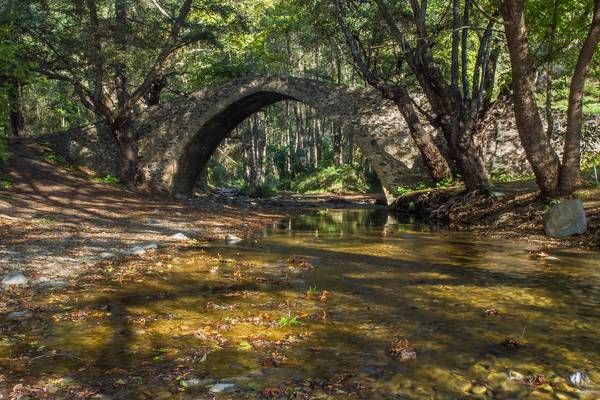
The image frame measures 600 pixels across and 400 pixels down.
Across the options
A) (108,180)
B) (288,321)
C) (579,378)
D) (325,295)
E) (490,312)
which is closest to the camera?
(579,378)

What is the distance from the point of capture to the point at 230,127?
25125 millimetres

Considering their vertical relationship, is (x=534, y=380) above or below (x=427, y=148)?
below

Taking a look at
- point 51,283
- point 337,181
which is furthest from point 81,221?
point 337,181

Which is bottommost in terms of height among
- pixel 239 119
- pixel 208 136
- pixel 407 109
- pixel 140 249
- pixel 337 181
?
pixel 140 249

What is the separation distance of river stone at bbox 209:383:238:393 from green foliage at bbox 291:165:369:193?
1094 inches

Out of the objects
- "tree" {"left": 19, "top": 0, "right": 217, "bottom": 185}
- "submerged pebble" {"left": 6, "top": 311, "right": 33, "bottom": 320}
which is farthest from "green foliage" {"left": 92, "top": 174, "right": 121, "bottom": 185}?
"submerged pebble" {"left": 6, "top": 311, "right": 33, "bottom": 320}

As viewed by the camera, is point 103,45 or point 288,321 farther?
point 103,45

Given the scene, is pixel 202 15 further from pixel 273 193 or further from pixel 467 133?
pixel 467 133

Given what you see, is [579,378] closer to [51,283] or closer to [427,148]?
[51,283]

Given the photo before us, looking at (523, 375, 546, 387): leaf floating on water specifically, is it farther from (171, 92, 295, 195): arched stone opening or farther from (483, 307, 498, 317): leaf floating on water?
(171, 92, 295, 195): arched stone opening

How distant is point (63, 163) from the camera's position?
22.1 m

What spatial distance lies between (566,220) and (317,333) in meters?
7.16

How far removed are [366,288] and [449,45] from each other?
20650 millimetres

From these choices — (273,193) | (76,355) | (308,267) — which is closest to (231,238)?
(308,267)
